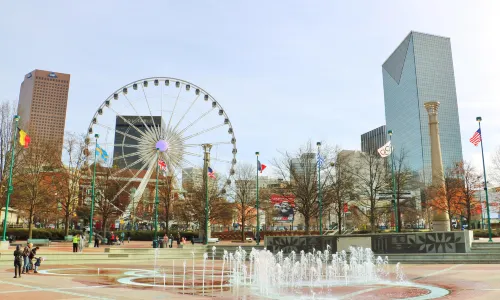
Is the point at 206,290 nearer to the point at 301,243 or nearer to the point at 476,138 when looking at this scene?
the point at 301,243

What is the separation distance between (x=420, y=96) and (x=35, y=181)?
145m

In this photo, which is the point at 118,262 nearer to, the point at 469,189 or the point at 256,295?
the point at 256,295

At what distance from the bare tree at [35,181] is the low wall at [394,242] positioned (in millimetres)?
24103

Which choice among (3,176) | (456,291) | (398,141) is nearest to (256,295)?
(456,291)

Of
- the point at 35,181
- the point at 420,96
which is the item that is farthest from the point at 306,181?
the point at 420,96

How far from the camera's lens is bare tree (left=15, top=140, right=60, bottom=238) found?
133ft

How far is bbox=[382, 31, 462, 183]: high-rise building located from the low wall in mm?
127143

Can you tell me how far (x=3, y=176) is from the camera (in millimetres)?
37188

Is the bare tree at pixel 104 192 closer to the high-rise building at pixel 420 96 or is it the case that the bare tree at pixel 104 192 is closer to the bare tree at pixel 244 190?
the bare tree at pixel 244 190

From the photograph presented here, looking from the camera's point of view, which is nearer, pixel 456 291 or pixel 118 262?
pixel 456 291

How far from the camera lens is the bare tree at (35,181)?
133ft

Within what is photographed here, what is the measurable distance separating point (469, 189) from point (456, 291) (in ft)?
141

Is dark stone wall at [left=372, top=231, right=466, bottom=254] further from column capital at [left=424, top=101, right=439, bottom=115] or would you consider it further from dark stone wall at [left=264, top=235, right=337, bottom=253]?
column capital at [left=424, top=101, right=439, bottom=115]

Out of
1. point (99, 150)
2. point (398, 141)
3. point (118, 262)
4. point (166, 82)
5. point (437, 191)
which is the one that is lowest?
point (118, 262)
